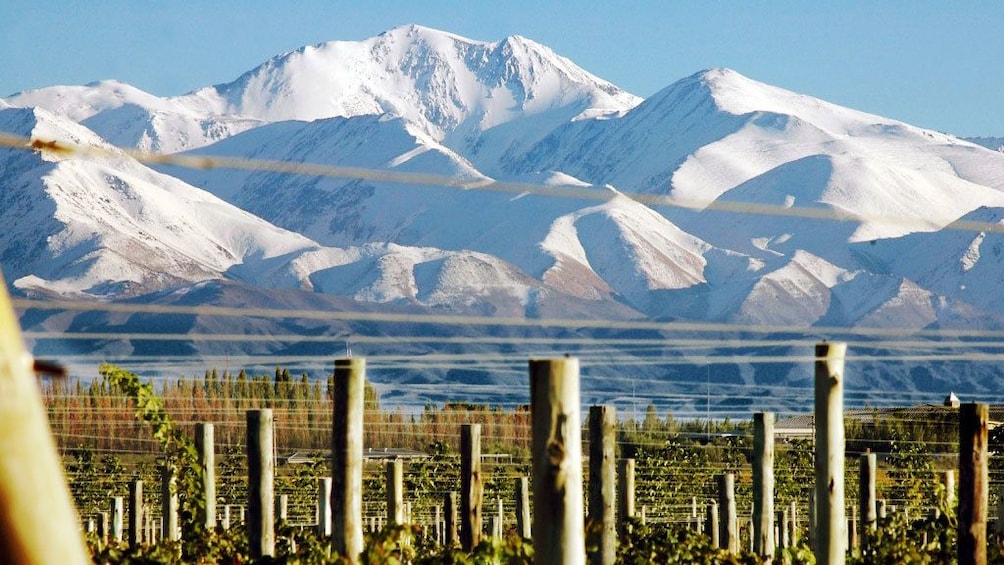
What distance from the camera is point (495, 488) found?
35.4m

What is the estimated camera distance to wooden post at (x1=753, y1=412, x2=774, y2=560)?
37.7 feet

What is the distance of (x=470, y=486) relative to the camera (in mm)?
10961

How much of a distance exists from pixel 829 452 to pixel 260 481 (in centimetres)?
378

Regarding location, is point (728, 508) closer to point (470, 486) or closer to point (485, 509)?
point (470, 486)

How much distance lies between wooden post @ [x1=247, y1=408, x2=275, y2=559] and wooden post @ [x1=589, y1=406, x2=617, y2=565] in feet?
6.45

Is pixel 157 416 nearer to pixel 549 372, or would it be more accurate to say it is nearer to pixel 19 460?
pixel 549 372

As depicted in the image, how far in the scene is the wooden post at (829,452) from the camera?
299 inches

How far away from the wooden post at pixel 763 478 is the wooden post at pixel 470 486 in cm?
199

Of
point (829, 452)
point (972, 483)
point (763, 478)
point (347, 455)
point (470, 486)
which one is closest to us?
point (829, 452)

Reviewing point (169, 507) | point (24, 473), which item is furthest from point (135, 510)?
point (24, 473)

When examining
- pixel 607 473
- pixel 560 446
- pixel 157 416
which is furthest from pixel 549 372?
pixel 157 416

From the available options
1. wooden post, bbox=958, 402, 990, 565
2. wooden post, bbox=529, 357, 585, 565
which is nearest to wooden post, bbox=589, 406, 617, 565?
wooden post, bbox=958, 402, 990, 565

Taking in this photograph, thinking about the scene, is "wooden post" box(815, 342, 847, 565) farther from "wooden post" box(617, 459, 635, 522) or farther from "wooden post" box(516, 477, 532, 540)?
"wooden post" box(516, 477, 532, 540)

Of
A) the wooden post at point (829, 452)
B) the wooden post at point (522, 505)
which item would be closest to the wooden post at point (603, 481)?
the wooden post at point (829, 452)
